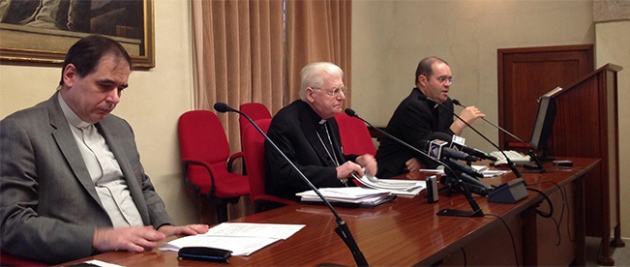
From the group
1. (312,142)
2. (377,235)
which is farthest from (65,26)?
(377,235)

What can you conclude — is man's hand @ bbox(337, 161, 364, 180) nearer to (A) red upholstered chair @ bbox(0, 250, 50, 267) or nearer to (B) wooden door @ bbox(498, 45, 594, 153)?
(A) red upholstered chair @ bbox(0, 250, 50, 267)

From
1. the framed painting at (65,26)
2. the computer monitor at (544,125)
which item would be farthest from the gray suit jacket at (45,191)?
the computer monitor at (544,125)

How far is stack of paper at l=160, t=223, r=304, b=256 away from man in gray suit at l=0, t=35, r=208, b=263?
57 mm

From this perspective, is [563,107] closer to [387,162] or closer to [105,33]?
[387,162]

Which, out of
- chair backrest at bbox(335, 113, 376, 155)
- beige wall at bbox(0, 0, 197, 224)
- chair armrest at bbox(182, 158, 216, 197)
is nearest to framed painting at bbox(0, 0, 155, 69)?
beige wall at bbox(0, 0, 197, 224)

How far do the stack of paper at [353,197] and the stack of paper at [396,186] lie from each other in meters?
0.08

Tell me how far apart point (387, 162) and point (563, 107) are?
1.38 m

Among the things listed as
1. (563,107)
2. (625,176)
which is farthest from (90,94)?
(625,176)

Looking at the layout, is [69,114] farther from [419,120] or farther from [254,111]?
[254,111]

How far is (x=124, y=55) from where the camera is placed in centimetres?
188

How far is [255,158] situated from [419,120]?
122 cm

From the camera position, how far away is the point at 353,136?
151 inches

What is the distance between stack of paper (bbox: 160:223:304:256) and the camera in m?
1.53

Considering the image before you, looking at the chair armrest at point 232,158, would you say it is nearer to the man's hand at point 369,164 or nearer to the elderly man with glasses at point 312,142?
the elderly man with glasses at point 312,142
